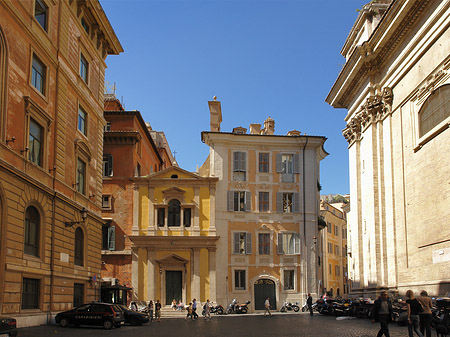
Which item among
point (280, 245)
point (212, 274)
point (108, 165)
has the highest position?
point (108, 165)

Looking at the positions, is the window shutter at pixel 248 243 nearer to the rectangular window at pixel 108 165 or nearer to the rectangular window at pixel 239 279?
the rectangular window at pixel 239 279

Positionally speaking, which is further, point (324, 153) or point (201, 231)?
point (324, 153)

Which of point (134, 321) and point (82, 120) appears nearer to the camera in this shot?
point (134, 321)

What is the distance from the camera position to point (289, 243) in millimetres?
47688

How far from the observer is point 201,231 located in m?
46.5

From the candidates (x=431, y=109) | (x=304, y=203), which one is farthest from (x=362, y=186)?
(x=304, y=203)

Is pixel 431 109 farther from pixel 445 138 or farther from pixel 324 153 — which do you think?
pixel 324 153

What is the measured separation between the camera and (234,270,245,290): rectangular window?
153ft

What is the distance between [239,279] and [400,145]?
22.4 meters

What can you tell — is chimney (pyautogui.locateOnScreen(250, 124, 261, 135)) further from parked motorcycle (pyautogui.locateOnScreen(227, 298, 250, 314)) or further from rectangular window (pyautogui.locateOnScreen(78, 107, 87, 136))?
rectangular window (pyautogui.locateOnScreen(78, 107, 87, 136))

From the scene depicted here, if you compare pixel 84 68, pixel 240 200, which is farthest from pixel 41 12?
pixel 240 200

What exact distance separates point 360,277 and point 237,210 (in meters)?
17.0

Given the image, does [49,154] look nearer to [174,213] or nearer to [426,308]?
[426,308]

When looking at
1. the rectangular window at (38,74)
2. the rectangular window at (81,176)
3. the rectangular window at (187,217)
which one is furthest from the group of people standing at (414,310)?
the rectangular window at (187,217)
